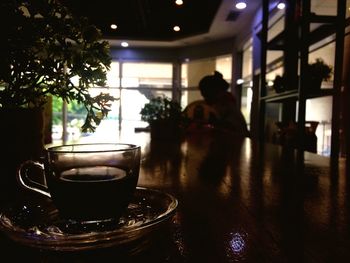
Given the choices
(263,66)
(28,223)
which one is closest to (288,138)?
(263,66)

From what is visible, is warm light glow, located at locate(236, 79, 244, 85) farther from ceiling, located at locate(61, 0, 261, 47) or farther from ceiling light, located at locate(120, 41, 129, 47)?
ceiling light, located at locate(120, 41, 129, 47)

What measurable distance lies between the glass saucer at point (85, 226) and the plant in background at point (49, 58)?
0.70ft

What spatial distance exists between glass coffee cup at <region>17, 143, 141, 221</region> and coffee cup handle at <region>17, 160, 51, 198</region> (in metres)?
0.06

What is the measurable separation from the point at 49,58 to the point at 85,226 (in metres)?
0.35

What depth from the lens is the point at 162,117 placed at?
2.44 metres

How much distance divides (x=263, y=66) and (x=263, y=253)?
3036mm

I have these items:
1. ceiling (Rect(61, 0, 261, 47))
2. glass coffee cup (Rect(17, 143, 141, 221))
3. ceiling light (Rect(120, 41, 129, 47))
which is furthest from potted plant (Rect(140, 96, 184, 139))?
ceiling light (Rect(120, 41, 129, 47))

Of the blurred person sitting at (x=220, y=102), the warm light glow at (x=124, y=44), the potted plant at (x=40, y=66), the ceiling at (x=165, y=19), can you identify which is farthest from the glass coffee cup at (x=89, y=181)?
the warm light glow at (x=124, y=44)

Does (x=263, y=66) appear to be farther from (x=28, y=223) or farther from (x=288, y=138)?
(x=28, y=223)

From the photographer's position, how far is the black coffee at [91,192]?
1.42 feet

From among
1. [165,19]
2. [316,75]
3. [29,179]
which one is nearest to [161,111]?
[316,75]

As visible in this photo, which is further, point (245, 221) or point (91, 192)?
point (245, 221)

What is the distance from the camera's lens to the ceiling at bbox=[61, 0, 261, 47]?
6.75m

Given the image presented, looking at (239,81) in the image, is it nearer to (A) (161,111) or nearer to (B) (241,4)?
(B) (241,4)
